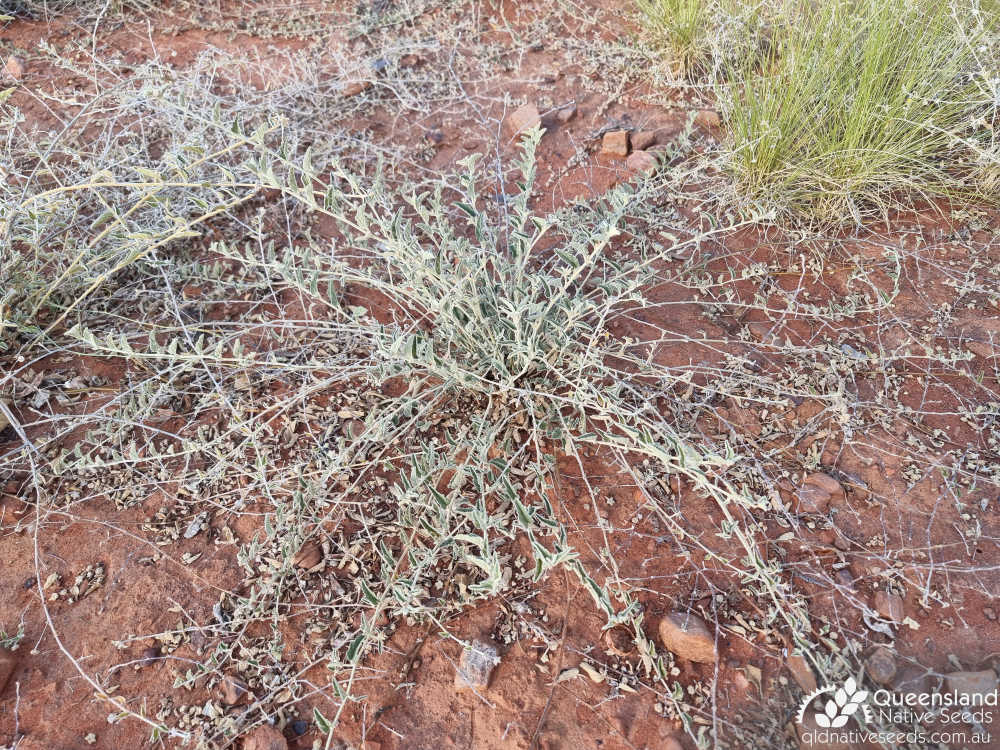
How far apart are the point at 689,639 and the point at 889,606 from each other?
0.50m

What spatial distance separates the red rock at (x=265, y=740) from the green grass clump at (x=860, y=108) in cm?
215

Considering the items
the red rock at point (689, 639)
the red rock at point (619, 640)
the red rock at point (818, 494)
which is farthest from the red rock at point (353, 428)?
the red rock at point (818, 494)

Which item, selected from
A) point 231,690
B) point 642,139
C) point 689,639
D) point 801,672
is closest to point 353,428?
point 231,690

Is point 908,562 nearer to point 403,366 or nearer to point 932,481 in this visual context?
point 932,481

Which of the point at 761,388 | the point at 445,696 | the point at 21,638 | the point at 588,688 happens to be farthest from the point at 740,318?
the point at 21,638

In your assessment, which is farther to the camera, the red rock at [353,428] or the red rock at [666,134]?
the red rock at [666,134]

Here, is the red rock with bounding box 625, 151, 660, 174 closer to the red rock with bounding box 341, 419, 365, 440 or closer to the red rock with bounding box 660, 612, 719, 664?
the red rock with bounding box 341, 419, 365, 440

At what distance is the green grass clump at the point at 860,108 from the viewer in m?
2.28

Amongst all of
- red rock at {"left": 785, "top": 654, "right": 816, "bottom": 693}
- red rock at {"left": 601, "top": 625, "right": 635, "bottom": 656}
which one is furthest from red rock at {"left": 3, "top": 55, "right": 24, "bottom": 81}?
red rock at {"left": 785, "top": 654, "right": 816, "bottom": 693}

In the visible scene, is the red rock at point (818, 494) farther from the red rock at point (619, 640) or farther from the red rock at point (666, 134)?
the red rock at point (666, 134)

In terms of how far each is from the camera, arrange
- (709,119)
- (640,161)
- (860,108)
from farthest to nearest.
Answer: (709,119) → (640,161) → (860,108)

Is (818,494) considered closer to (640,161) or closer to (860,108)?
(860,108)

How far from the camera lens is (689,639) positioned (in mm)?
1562

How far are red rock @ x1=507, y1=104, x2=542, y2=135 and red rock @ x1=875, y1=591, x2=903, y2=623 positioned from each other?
213 cm
